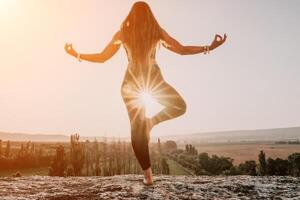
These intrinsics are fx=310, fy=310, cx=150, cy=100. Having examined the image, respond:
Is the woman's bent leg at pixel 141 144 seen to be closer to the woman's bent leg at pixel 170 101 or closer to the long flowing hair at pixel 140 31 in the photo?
the woman's bent leg at pixel 170 101

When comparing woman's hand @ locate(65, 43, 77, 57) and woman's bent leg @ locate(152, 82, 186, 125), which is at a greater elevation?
woman's hand @ locate(65, 43, 77, 57)

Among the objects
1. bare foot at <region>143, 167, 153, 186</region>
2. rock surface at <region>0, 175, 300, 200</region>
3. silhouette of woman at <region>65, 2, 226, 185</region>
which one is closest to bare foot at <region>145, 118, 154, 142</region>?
silhouette of woman at <region>65, 2, 226, 185</region>

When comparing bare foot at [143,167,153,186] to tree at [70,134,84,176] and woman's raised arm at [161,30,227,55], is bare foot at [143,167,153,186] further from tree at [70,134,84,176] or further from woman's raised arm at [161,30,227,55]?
tree at [70,134,84,176]

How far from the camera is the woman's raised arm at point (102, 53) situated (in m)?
6.04

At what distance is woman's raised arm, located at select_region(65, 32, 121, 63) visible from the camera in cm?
604

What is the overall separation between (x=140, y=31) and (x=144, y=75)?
33.1 inches

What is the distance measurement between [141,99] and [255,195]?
227cm

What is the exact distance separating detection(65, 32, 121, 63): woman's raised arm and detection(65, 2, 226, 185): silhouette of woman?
0.77 feet

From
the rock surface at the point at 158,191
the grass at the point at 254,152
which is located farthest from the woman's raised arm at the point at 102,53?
the grass at the point at 254,152

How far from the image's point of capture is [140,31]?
548cm

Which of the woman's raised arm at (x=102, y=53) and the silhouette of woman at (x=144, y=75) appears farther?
the woman's raised arm at (x=102, y=53)

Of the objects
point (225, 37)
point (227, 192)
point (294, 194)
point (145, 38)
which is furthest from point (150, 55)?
point (294, 194)

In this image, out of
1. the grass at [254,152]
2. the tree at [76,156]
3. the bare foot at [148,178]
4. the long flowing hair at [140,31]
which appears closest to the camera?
the bare foot at [148,178]

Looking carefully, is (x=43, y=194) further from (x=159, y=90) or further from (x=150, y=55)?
(x=150, y=55)
